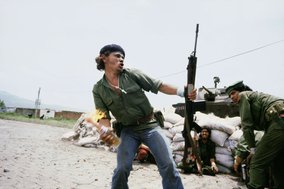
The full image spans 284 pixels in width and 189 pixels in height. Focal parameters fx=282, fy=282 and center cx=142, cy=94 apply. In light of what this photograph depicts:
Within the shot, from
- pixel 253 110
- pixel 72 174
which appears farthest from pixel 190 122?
pixel 72 174

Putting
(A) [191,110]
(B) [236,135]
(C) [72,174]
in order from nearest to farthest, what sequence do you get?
(A) [191,110], (C) [72,174], (B) [236,135]

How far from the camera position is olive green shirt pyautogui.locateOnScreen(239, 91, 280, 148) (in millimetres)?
4246

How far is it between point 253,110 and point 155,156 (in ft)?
6.82

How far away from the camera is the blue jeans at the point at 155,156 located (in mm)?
2895

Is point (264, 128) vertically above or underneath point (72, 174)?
above

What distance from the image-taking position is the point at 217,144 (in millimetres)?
7133

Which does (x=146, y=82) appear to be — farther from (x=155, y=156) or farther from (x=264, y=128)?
(x=264, y=128)

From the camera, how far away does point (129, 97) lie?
3.11 metres

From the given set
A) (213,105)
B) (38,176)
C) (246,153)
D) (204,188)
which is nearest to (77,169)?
(38,176)

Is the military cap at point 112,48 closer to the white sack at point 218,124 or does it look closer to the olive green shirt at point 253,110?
the olive green shirt at point 253,110

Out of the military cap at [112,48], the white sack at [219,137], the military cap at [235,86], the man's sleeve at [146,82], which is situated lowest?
the white sack at [219,137]

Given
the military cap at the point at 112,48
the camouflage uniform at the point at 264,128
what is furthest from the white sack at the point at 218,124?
the military cap at the point at 112,48

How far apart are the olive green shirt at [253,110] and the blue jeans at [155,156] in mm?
1817

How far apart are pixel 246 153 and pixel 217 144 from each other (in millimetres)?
1387
